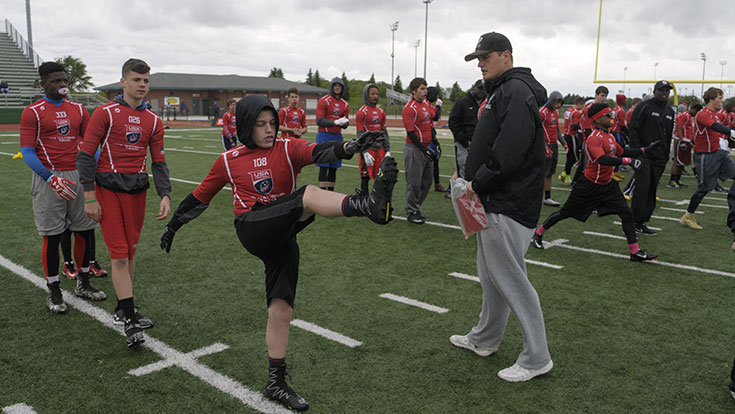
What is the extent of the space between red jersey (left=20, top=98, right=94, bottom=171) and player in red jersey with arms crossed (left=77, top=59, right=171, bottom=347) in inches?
37.8

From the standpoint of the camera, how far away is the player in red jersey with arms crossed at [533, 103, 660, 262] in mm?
6445

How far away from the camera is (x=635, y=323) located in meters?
4.59

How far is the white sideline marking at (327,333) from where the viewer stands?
414 centimetres

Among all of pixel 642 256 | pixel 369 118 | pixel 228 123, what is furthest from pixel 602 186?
pixel 228 123

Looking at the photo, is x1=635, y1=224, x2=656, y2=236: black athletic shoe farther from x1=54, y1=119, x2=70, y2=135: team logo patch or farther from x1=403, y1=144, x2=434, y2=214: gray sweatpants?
x1=54, y1=119, x2=70, y2=135: team logo patch

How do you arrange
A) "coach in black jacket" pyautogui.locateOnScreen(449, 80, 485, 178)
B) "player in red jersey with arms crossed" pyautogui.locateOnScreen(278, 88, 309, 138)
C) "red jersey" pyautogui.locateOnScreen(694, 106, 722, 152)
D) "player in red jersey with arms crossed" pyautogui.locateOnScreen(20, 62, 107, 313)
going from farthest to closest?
"player in red jersey with arms crossed" pyautogui.locateOnScreen(278, 88, 309, 138)
"coach in black jacket" pyautogui.locateOnScreen(449, 80, 485, 178)
"red jersey" pyautogui.locateOnScreen(694, 106, 722, 152)
"player in red jersey with arms crossed" pyautogui.locateOnScreen(20, 62, 107, 313)

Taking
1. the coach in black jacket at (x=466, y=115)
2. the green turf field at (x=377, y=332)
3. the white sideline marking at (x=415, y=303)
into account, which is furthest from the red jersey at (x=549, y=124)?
the white sideline marking at (x=415, y=303)

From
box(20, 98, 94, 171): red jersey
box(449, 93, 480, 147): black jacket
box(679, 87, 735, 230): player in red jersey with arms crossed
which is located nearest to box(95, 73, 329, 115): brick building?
box(449, 93, 480, 147): black jacket

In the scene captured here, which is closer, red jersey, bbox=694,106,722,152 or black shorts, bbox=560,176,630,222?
black shorts, bbox=560,176,630,222

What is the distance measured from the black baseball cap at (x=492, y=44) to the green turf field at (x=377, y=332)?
208 cm

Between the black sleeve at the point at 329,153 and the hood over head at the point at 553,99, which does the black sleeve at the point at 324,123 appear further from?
the black sleeve at the point at 329,153

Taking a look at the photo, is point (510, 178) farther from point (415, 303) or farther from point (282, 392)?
point (415, 303)

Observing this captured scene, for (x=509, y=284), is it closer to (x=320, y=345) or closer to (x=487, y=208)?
(x=487, y=208)

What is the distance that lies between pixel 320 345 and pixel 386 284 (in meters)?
1.52
